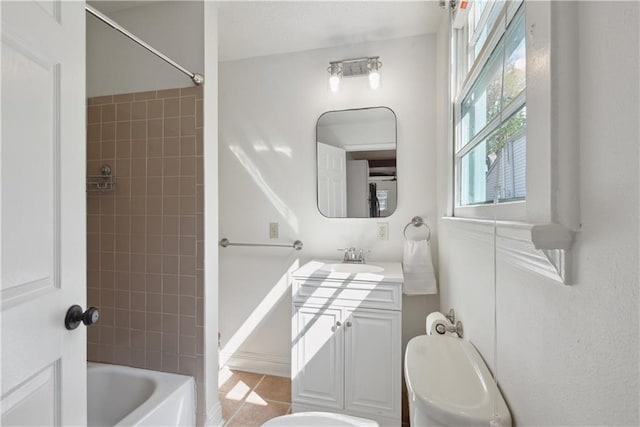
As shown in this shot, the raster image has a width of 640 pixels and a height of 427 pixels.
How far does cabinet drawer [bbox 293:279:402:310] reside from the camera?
1642 millimetres

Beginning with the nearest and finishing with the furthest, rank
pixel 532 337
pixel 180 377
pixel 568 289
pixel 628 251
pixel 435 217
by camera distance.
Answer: pixel 628 251 < pixel 568 289 < pixel 532 337 < pixel 180 377 < pixel 435 217

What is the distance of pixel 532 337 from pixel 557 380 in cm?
11

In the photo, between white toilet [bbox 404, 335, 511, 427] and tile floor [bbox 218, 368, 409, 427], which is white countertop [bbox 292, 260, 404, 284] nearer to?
white toilet [bbox 404, 335, 511, 427]

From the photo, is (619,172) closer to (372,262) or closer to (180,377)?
(372,262)

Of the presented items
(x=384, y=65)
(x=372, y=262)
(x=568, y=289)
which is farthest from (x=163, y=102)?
(x=568, y=289)

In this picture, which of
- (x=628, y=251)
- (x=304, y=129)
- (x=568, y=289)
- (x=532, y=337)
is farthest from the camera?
(x=304, y=129)

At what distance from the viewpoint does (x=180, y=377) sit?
1.58m

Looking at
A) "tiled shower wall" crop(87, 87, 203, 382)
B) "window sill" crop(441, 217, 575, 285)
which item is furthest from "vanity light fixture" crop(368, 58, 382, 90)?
"window sill" crop(441, 217, 575, 285)

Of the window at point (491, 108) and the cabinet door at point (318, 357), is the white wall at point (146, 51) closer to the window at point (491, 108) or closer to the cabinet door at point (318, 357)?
the window at point (491, 108)

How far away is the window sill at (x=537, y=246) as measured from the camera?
0.44m

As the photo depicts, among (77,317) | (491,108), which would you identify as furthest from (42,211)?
(491,108)

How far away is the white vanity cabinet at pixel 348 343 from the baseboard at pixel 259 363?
1.56ft

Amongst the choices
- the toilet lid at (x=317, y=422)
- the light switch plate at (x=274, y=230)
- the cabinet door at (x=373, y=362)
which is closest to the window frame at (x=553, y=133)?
the toilet lid at (x=317, y=422)

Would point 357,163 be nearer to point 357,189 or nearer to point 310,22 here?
point 357,189
